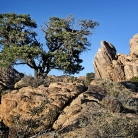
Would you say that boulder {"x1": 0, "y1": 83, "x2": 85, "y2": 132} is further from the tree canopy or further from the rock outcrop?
the rock outcrop

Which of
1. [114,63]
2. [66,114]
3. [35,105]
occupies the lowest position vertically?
[66,114]

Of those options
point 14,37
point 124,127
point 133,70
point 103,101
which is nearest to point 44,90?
point 103,101

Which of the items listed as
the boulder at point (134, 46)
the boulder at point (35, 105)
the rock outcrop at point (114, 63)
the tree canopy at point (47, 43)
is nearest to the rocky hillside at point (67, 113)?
the boulder at point (35, 105)

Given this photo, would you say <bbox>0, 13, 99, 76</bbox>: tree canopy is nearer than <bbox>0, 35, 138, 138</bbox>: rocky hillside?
No

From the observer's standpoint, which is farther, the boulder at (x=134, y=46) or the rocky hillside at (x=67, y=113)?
the boulder at (x=134, y=46)

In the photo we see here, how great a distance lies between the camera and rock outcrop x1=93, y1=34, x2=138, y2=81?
42.0m

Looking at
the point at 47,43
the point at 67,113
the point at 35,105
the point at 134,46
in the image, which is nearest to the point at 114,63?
the point at 134,46

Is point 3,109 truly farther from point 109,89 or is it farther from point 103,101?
point 109,89

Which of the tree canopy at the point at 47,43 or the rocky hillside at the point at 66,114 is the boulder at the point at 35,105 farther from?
the tree canopy at the point at 47,43

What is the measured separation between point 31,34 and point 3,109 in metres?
20.1

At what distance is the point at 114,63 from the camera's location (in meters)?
44.2

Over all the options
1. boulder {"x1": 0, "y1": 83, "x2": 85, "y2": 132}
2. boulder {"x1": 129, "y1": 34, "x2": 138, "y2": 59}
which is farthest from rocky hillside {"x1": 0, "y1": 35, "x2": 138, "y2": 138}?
boulder {"x1": 129, "y1": 34, "x2": 138, "y2": 59}

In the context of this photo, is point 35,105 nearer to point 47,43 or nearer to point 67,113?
point 67,113

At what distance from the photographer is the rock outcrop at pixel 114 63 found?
4197 cm
